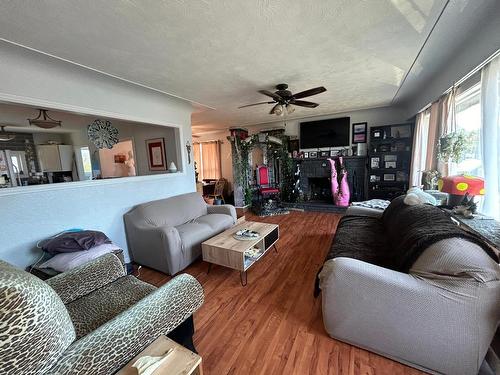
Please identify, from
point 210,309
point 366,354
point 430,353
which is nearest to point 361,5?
point 430,353

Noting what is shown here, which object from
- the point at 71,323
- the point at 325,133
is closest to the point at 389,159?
the point at 325,133

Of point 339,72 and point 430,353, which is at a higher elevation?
point 339,72

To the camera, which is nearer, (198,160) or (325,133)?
(325,133)

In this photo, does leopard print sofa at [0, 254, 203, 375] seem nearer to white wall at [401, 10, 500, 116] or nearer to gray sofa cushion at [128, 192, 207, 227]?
gray sofa cushion at [128, 192, 207, 227]

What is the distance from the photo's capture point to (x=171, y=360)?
2.95 ft

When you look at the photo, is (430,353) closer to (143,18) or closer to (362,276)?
(362,276)

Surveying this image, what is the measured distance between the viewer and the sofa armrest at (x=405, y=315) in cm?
113

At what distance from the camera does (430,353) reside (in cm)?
121

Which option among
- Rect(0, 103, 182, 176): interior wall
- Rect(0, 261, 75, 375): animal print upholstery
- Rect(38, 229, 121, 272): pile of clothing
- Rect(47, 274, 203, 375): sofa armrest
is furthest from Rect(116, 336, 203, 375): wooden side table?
Rect(0, 103, 182, 176): interior wall

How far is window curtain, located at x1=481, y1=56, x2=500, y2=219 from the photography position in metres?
1.73

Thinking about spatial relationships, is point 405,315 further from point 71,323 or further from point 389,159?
point 389,159

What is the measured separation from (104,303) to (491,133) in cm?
330

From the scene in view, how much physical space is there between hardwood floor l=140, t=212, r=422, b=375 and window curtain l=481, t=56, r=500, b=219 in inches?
65.7

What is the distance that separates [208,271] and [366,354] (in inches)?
67.0
